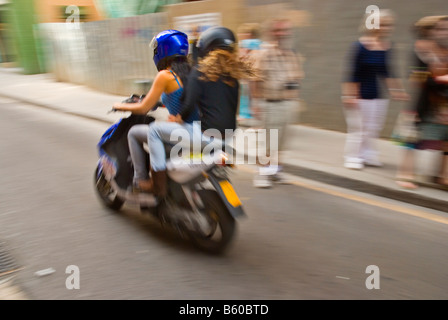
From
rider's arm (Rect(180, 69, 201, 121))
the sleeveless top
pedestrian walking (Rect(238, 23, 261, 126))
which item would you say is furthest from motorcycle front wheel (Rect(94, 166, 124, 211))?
pedestrian walking (Rect(238, 23, 261, 126))

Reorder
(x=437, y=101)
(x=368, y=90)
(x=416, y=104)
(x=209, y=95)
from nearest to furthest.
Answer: (x=209, y=95) → (x=437, y=101) → (x=416, y=104) → (x=368, y=90)

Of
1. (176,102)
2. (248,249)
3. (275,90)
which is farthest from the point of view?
(275,90)

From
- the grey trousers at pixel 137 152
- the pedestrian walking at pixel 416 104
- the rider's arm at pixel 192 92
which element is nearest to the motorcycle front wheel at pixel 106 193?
the grey trousers at pixel 137 152

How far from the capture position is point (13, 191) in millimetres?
4996

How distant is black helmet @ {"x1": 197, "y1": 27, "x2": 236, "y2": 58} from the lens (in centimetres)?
318

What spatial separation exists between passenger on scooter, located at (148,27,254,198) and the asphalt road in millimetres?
744

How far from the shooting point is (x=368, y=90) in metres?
5.25

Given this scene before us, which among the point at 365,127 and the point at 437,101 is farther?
the point at 365,127

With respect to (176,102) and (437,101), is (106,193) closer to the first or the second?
(176,102)

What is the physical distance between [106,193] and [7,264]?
1.21 metres

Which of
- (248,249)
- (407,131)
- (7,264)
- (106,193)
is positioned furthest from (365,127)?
(7,264)

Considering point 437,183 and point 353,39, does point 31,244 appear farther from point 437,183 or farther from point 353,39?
point 353,39

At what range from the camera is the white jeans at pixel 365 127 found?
5.32 metres

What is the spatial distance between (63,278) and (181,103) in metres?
1.63
